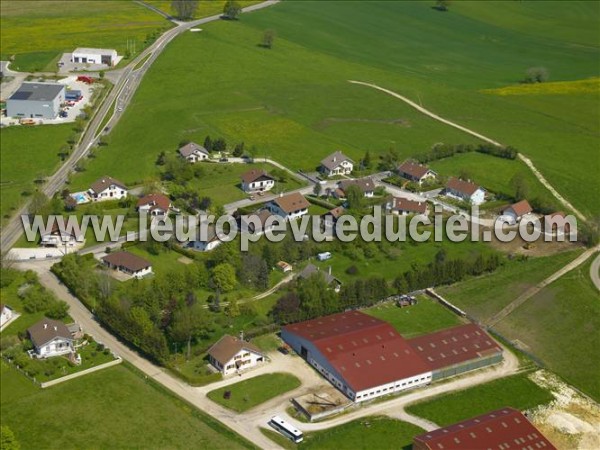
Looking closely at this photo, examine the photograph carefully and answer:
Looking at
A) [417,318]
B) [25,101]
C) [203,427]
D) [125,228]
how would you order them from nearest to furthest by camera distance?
[203,427], [417,318], [125,228], [25,101]

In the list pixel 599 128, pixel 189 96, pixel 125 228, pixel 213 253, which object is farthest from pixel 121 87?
pixel 599 128

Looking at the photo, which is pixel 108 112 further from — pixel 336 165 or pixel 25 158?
pixel 336 165

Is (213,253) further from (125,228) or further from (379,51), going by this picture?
(379,51)

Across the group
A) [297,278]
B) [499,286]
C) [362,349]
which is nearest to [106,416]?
[362,349]

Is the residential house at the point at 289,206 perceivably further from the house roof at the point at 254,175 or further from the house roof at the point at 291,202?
the house roof at the point at 254,175

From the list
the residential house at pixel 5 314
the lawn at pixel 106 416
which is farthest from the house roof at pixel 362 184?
the lawn at pixel 106 416
